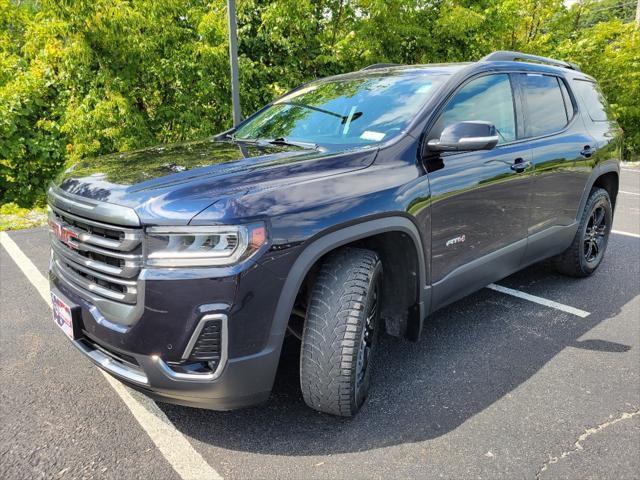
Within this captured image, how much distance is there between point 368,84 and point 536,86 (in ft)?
4.41

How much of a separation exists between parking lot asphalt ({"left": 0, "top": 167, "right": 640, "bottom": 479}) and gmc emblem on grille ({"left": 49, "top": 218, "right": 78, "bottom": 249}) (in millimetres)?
870

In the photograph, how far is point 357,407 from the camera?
2385mm

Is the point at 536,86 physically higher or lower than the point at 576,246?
higher

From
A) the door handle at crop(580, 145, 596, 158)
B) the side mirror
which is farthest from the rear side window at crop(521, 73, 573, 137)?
the side mirror

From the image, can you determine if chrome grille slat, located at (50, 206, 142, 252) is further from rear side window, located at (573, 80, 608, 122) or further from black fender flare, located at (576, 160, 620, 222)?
rear side window, located at (573, 80, 608, 122)

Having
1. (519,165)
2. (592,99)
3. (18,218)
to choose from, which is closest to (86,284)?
(519,165)

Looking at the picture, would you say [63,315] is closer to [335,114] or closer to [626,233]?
[335,114]

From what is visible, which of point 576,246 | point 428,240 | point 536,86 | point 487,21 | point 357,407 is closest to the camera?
point 357,407

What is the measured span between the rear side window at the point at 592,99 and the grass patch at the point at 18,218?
650cm

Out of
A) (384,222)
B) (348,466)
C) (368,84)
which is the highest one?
(368,84)

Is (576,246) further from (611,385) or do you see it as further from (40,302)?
(40,302)

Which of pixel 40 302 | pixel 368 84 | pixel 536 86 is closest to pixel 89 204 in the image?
pixel 368 84

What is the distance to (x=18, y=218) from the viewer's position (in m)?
6.80

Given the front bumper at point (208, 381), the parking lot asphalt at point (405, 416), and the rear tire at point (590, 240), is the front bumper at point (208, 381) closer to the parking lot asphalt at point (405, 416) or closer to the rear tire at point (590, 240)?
the parking lot asphalt at point (405, 416)
